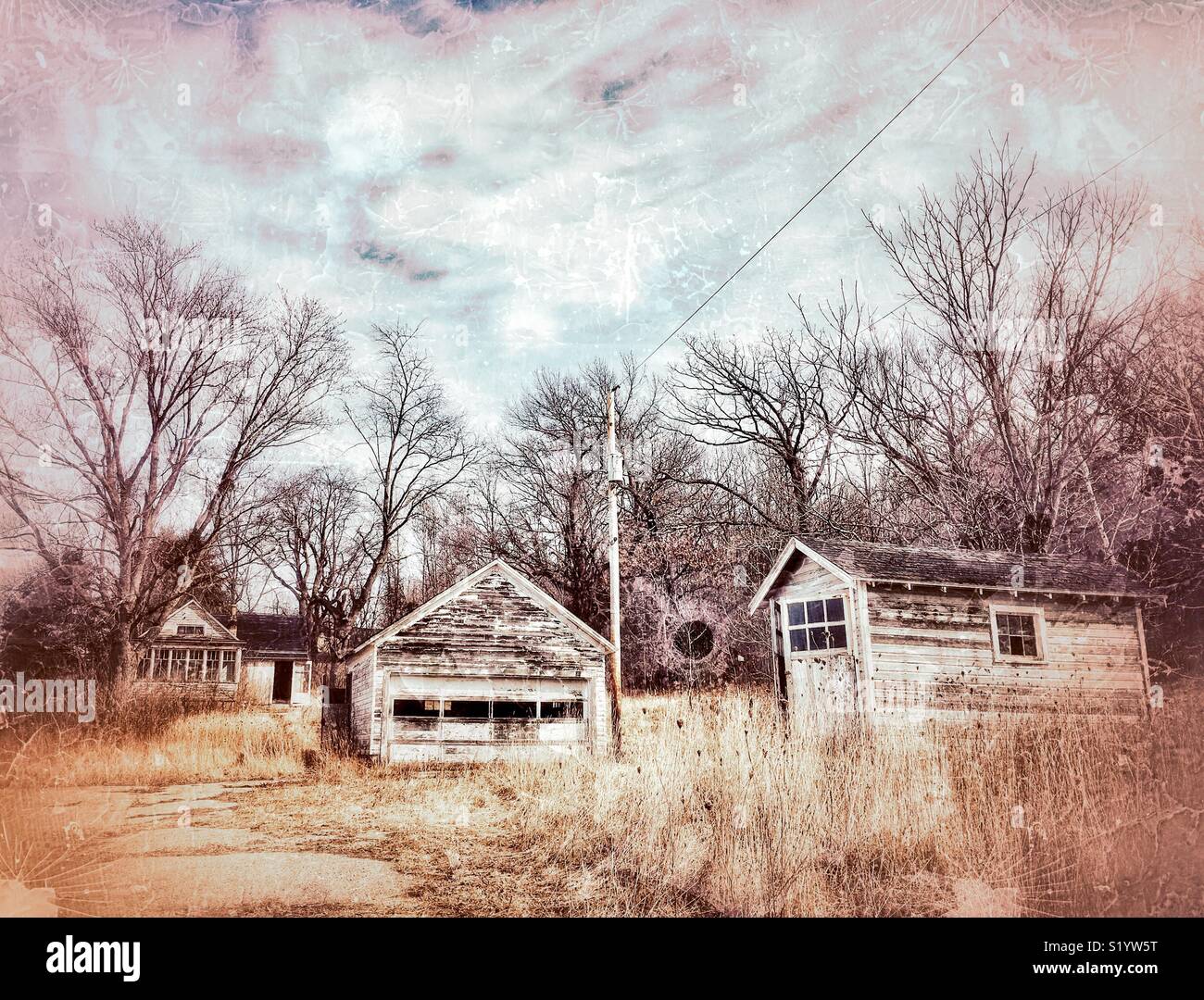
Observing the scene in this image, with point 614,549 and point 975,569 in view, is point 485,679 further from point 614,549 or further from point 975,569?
point 975,569

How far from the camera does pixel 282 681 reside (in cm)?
3131

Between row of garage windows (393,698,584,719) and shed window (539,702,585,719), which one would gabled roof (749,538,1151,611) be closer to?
shed window (539,702,585,719)

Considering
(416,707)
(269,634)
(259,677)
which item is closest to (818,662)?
(416,707)

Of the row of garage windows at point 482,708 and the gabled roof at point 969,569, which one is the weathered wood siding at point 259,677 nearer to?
the row of garage windows at point 482,708

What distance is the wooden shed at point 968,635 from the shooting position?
10.2 m

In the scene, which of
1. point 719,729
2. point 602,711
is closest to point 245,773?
point 602,711

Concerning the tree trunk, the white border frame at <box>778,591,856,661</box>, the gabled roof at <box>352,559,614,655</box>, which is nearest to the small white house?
the tree trunk

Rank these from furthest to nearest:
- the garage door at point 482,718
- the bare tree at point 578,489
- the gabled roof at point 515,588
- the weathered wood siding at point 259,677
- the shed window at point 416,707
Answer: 1. the weathered wood siding at point 259,677
2. the bare tree at point 578,489
3. the gabled roof at point 515,588
4. the shed window at point 416,707
5. the garage door at point 482,718

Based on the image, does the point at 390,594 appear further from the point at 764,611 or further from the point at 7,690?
the point at 7,690

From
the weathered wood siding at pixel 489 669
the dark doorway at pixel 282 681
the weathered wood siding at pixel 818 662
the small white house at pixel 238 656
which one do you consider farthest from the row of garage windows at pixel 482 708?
the dark doorway at pixel 282 681

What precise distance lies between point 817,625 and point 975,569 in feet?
7.79

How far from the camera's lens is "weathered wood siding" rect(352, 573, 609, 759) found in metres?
12.8

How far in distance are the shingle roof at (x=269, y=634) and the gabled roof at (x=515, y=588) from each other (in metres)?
19.3

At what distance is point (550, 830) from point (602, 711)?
22.7 ft
